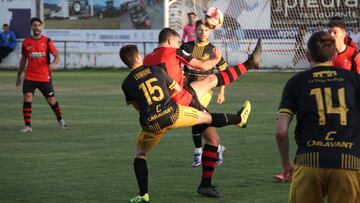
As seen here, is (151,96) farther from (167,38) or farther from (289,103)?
(289,103)

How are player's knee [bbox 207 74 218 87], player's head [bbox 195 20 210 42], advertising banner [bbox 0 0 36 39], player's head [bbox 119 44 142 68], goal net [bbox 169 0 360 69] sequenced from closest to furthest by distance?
player's head [bbox 119 44 142 68] < player's knee [bbox 207 74 218 87] < player's head [bbox 195 20 210 42] < goal net [bbox 169 0 360 69] < advertising banner [bbox 0 0 36 39]

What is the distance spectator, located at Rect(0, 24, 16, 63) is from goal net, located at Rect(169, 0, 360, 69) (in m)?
9.00

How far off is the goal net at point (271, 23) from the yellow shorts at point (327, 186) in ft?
87.3

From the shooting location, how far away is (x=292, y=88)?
20.0 ft

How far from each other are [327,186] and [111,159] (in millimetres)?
7016

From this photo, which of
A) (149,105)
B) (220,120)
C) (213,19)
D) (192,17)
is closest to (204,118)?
(220,120)

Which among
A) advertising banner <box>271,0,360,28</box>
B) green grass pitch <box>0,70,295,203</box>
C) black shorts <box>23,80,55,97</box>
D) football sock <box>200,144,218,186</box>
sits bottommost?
green grass pitch <box>0,70,295,203</box>

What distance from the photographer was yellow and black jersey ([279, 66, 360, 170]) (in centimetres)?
600

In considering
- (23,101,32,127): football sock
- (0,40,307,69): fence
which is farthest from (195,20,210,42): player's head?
(0,40,307,69): fence

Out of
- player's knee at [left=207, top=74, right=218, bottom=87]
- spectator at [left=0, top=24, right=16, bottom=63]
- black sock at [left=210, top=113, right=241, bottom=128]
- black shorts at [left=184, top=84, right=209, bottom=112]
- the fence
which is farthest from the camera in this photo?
spectator at [left=0, top=24, right=16, bottom=63]

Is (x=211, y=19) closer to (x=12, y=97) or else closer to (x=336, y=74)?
(x=336, y=74)

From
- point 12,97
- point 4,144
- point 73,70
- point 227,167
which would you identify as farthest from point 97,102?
point 73,70

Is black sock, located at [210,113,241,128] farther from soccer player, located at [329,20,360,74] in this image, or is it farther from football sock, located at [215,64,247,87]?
soccer player, located at [329,20,360,74]

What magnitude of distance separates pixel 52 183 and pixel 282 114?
5.15 m
